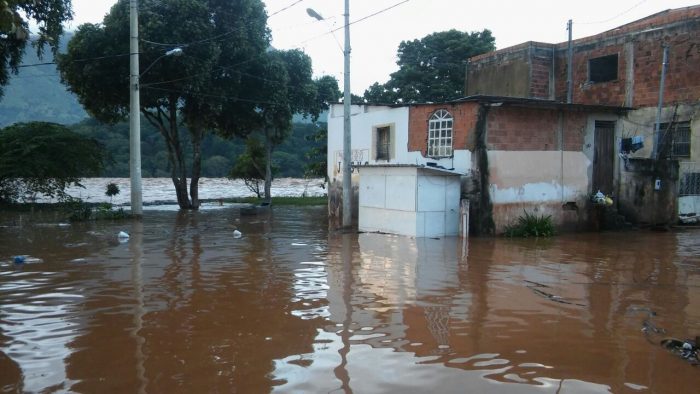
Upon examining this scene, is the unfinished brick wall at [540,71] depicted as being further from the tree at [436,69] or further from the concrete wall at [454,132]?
the tree at [436,69]

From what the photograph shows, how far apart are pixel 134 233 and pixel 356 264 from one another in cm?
864

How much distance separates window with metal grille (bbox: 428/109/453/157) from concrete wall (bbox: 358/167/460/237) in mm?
1196

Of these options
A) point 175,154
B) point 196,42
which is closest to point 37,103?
point 175,154

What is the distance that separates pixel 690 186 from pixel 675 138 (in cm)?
190

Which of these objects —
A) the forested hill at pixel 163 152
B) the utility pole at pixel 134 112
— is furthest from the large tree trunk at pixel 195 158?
the forested hill at pixel 163 152

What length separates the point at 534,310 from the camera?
7.27m

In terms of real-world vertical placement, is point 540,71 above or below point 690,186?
above

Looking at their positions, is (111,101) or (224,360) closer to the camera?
(224,360)

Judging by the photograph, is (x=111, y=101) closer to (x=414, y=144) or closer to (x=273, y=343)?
(x=414, y=144)

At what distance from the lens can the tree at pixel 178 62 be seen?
24547 mm

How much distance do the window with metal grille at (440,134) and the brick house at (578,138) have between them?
30 millimetres

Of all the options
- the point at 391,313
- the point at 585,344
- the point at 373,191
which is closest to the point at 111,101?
the point at 373,191

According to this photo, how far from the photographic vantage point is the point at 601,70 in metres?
23.1

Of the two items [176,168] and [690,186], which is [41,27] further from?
[690,186]
